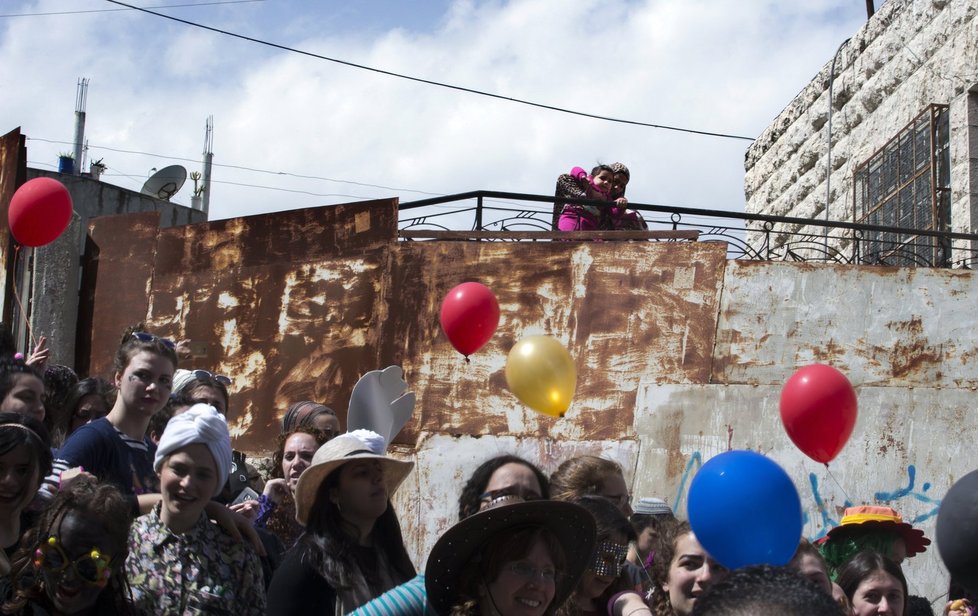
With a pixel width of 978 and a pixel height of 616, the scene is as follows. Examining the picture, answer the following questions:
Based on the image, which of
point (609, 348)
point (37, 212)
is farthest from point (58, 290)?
point (609, 348)

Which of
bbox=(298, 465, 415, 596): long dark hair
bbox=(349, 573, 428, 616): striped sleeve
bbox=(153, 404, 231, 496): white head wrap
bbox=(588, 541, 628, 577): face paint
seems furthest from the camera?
bbox=(588, 541, 628, 577): face paint

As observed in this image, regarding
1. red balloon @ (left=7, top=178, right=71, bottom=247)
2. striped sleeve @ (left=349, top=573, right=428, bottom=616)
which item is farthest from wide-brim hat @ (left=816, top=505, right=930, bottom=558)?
red balloon @ (left=7, top=178, right=71, bottom=247)

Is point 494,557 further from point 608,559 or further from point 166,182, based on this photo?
point 166,182

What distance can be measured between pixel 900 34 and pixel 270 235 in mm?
6068

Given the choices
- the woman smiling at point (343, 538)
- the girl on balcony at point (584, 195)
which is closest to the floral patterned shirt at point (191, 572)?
the woman smiling at point (343, 538)

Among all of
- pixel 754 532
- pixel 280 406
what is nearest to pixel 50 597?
pixel 754 532

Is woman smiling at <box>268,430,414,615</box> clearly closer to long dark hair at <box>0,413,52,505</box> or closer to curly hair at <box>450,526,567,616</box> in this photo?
curly hair at <box>450,526,567,616</box>

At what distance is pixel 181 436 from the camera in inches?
146

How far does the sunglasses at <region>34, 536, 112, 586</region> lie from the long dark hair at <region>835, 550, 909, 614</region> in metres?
2.55

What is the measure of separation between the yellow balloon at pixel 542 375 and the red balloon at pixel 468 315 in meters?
0.86

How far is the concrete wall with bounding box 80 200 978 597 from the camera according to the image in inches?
321

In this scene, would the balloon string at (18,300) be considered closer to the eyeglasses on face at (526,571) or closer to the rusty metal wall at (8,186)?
the rusty metal wall at (8,186)

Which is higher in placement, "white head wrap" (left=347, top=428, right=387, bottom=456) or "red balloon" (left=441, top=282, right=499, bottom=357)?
"red balloon" (left=441, top=282, right=499, bottom=357)

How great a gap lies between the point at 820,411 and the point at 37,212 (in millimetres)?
4825
